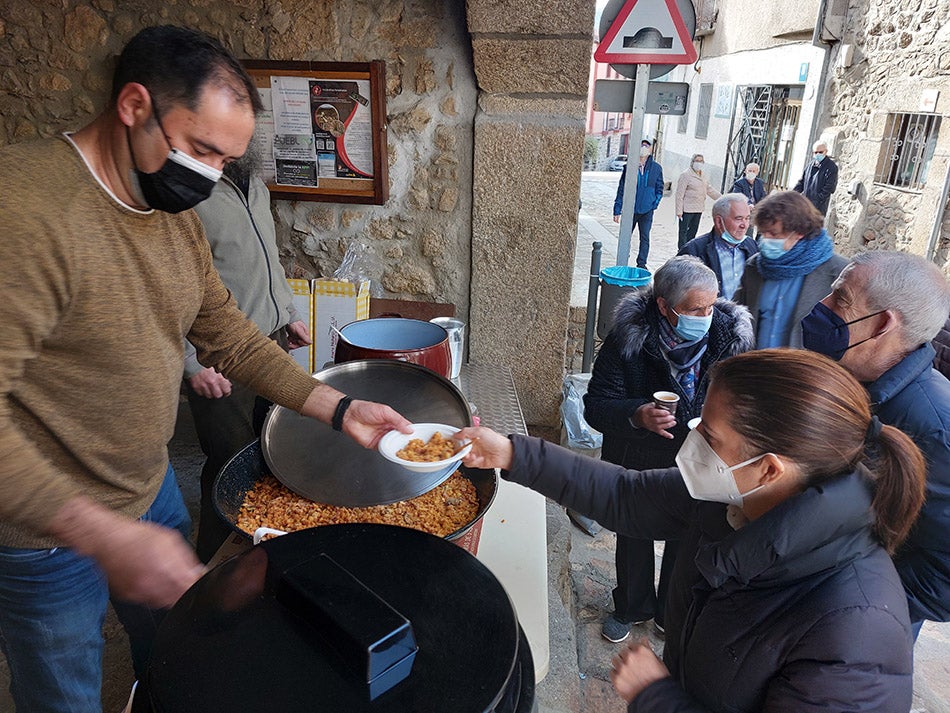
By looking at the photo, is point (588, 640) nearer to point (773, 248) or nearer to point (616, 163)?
point (773, 248)

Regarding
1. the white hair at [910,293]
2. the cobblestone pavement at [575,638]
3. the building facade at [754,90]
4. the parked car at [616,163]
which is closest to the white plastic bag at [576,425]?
the cobblestone pavement at [575,638]

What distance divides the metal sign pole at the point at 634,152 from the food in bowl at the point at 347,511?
9.98 ft

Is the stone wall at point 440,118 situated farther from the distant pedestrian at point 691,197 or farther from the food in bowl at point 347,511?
the distant pedestrian at point 691,197

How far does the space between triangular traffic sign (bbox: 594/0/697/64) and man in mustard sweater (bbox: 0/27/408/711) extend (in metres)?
2.92

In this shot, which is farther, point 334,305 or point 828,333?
point 334,305

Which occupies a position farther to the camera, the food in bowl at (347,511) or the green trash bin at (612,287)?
the green trash bin at (612,287)

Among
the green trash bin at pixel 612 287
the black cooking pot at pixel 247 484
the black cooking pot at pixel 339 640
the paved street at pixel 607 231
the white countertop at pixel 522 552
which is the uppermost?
the black cooking pot at pixel 339 640

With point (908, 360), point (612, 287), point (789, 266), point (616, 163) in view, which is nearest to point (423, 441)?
point (908, 360)

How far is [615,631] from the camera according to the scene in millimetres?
3068

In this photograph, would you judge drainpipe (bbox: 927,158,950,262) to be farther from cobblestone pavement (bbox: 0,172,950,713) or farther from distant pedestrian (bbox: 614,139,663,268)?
cobblestone pavement (bbox: 0,172,950,713)

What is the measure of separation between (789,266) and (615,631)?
2.10 m

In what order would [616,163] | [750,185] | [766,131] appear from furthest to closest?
[616,163], [766,131], [750,185]

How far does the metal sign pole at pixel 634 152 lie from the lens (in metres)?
4.07

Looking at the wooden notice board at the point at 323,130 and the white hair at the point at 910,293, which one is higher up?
the wooden notice board at the point at 323,130
